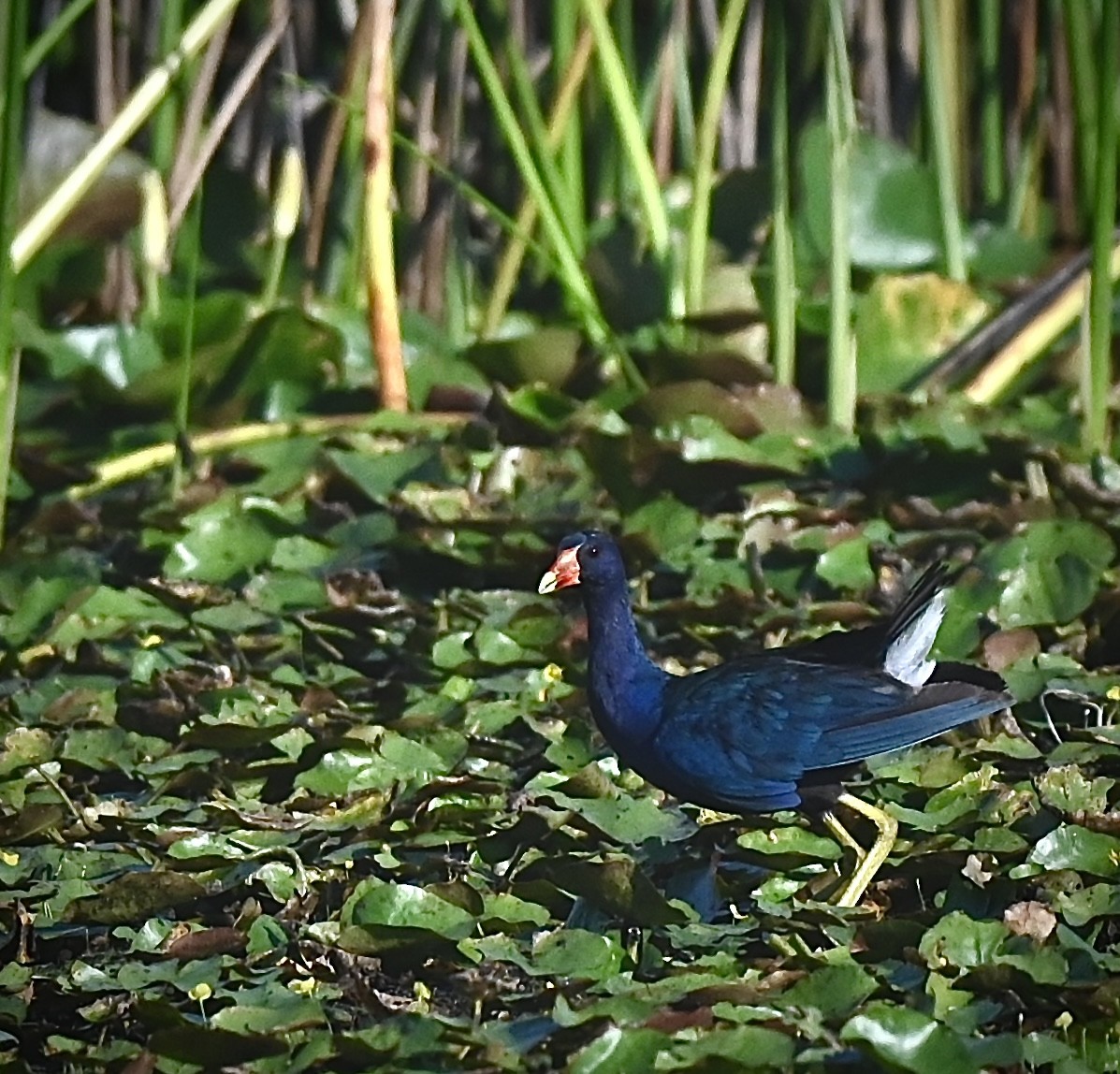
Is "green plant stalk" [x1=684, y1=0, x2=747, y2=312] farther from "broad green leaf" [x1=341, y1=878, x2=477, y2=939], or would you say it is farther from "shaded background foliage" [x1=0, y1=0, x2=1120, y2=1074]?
"broad green leaf" [x1=341, y1=878, x2=477, y2=939]

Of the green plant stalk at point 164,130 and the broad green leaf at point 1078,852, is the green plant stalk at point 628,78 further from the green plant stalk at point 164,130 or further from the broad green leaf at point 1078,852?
the broad green leaf at point 1078,852

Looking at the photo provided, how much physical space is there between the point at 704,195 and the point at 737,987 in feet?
7.72

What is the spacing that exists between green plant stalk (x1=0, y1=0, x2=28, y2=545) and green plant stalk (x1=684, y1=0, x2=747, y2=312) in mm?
1443

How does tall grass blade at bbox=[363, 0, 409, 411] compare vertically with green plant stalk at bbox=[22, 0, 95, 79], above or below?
below

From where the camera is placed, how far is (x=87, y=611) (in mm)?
3580

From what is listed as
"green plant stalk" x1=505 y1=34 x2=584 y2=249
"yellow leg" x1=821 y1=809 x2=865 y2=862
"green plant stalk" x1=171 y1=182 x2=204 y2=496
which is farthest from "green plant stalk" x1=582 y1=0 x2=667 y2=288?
"yellow leg" x1=821 y1=809 x2=865 y2=862

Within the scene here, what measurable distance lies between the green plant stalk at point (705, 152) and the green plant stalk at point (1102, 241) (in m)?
0.81

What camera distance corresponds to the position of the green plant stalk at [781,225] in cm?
395

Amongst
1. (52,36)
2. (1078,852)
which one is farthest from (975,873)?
(52,36)

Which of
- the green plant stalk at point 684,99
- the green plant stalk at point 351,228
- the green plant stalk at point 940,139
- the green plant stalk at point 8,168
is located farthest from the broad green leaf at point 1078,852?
the green plant stalk at point 351,228

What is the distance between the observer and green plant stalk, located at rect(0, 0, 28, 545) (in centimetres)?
329

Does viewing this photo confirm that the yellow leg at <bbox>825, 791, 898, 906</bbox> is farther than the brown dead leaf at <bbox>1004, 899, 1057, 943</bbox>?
Yes

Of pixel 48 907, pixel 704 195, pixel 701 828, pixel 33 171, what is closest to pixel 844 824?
pixel 701 828

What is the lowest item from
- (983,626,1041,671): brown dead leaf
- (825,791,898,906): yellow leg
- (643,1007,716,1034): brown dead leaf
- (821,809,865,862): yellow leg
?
(821,809,865,862): yellow leg
